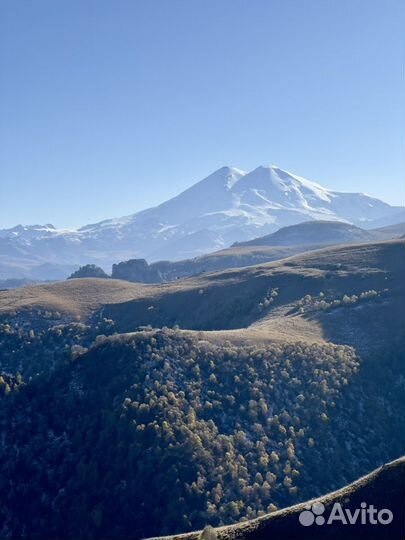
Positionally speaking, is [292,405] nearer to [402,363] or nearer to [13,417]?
[402,363]

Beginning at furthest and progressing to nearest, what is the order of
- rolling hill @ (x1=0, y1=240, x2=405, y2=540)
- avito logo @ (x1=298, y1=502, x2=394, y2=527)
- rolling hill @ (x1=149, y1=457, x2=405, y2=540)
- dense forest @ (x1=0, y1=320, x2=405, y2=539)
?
rolling hill @ (x1=0, y1=240, x2=405, y2=540) → dense forest @ (x1=0, y1=320, x2=405, y2=539) → avito logo @ (x1=298, y1=502, x2=394, y2=527) → rolling hill @ (x1=149, y1=457, x2=405, y2=540)

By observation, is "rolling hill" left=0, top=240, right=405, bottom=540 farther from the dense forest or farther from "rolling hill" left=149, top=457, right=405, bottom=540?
"rolling hill" left=149, top=457, right=405, bottom=540

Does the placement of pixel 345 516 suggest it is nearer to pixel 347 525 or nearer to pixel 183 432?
pixel 347 525

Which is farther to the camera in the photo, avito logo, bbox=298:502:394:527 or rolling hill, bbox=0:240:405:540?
rolling hill, bbox=0:240:405:540

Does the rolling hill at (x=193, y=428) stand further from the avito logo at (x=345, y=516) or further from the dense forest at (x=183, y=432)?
the avito logo at (x=345, y=516)

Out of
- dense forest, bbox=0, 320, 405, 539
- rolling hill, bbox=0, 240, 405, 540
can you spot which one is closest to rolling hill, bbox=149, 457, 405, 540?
rolling hill, bbox=0, 240, 405, 540

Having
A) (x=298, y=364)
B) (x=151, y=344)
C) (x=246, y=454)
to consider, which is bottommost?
(x=246, y=454)

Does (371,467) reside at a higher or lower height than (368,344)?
lower

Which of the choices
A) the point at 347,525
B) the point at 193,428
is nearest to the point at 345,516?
the point at 347,525

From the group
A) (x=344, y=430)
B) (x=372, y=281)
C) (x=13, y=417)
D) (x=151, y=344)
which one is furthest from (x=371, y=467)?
(x=372, y=281)
